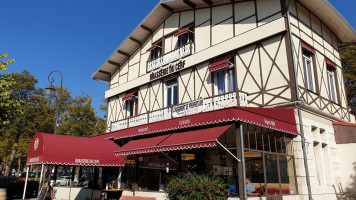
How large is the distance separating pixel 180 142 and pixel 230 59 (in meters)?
5.03

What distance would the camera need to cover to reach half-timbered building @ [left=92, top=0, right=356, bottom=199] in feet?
31.1

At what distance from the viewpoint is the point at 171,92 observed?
1534 cm

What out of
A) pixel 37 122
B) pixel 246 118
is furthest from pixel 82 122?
pixel 246 118

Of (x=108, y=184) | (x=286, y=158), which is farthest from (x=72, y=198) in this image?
(x=286, y=158)

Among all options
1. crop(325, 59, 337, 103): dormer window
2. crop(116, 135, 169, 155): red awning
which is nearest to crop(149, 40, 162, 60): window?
crop(116, 135, 169, 155): red awning

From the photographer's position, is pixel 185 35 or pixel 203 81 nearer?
pixel 203 81

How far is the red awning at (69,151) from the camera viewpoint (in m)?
11.7

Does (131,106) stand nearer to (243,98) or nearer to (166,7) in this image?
(166,7)

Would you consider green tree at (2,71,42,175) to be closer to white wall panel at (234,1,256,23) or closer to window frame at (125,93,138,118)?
window frame at (125,93,138,118)

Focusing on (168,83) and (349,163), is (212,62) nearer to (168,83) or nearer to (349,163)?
(168,83)

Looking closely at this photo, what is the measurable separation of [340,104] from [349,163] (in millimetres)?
3409

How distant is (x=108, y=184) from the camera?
1608 cm

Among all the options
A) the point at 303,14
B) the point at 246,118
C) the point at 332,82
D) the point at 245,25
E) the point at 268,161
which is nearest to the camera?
the point at 246,118

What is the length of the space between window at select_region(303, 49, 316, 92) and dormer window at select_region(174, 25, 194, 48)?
18.6 ft
